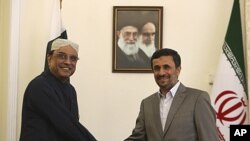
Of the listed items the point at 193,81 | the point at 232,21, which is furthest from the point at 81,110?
the point at 232,21

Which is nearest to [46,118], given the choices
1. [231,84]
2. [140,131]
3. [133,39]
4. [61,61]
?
[61,61]

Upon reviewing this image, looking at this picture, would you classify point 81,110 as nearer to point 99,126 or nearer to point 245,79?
point 99,126

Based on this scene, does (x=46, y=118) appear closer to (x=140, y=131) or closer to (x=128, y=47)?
(x=140, y=131)

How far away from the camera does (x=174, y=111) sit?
2119 millimetres

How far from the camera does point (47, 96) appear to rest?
2.10m

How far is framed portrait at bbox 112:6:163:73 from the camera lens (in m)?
3.59

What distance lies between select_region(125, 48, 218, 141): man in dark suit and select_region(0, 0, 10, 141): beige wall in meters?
1.85

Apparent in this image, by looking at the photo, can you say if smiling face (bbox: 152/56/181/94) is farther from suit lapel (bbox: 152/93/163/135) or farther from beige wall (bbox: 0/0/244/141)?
beige wall (bbox: 0/0/244/141)

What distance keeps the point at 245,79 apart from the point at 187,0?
0.96m

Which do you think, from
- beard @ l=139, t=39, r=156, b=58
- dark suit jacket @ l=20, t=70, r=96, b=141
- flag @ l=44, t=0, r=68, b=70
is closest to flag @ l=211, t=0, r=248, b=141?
beard @ l=139, t=39, r=156, b=58

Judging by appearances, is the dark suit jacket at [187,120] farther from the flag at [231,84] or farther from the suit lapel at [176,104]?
the flag at [231,84]

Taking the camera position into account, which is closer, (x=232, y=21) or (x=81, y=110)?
Answer: (x=232, y=21)

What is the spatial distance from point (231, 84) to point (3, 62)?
223 cm

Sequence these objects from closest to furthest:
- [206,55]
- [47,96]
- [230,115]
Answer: [47,96] → [230,115] → [206,55]
